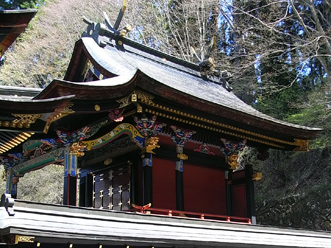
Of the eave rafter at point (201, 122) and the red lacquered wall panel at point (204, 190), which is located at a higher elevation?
the eave rafter at point (201, 122)

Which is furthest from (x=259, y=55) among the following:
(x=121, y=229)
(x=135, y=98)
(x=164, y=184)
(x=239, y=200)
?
(x=121, y=229)

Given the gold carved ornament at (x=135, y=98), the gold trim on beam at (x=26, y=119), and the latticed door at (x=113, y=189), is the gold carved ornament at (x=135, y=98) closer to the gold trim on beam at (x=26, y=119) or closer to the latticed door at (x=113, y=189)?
the gold trim on beam at (x=26, y=119)

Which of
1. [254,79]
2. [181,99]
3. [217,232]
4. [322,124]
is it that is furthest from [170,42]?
[217,232]

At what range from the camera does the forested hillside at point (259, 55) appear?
18156mm

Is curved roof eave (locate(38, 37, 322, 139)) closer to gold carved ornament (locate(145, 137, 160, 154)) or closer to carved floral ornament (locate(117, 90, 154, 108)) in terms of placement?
carved floral ornament (locate(117, 90, 154, 108))

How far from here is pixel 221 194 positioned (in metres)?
12.1

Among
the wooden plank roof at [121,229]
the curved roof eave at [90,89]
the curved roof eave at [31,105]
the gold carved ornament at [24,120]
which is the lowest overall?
the wooden plank roof at [121,229]

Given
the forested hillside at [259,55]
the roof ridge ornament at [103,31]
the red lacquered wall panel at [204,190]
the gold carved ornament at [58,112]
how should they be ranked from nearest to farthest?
the gold carved ornament at [58,112] → the red lacquered wall panel at [204,190] → the roof ridge ornament at [103,31] → the forested hillside at [259,55]

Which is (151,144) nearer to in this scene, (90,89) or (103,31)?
(90,89)

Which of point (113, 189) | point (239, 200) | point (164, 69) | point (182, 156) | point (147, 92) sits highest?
point (164, 69)

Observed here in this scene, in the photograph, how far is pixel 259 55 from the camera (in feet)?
76.4

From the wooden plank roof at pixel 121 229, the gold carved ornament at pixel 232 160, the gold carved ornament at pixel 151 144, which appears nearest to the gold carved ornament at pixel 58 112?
the wooden plank roof at pixel 121 229

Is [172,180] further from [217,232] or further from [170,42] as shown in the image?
[170,42]

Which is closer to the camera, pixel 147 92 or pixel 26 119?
pixel 26 119
